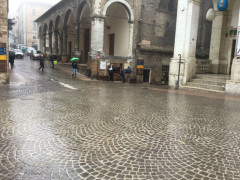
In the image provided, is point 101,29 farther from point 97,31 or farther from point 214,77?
point 214,77

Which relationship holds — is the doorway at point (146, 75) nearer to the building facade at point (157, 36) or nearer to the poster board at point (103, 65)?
the building facade at point (157, 36)

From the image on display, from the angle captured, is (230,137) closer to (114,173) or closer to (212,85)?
(114,173)

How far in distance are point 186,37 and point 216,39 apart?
3.78m

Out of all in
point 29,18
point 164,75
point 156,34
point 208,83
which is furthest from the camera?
point 29,18

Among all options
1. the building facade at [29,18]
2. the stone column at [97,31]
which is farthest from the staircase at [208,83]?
the building facade at [29,18]

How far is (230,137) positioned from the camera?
5.02 meters

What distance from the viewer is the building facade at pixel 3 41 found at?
1220 cm

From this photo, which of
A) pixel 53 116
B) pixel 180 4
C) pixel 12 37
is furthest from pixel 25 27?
pixel 53 116

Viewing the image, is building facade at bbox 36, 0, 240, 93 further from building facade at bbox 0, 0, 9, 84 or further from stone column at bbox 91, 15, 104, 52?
building facade at bbox 0, 0, 9, 84

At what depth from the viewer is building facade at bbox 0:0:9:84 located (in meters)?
12.2

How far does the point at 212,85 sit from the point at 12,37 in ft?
249

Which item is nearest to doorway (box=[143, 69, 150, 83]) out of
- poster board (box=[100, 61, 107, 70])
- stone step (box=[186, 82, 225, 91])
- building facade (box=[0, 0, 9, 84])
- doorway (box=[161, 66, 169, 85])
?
doorway (box=[161, 66, 169, 85])

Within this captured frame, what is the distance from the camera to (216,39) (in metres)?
16.7

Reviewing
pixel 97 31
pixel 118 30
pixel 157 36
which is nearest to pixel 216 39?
pixel 157 36
